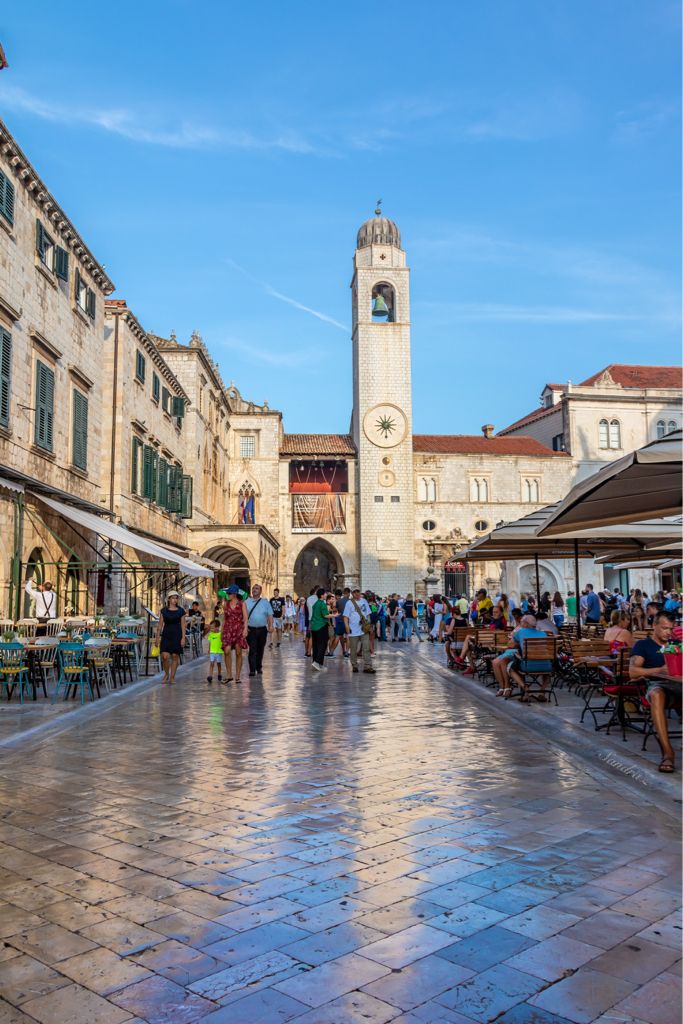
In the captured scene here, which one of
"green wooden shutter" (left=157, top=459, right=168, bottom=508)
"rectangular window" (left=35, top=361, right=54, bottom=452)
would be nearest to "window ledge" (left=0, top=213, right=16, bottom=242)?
"rectangular window" (left=35, top=361, right=54, bottom=452)

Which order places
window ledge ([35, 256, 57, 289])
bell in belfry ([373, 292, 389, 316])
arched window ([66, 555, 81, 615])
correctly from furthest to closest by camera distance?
1. bell in belfry ([373, 292, 389, 316])
2. arched window ([66, 555, 81, 615])
3. window ledge ([35, 256, 57, 289])

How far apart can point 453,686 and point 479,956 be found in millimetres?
10388

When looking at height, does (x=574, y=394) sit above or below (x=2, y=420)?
above

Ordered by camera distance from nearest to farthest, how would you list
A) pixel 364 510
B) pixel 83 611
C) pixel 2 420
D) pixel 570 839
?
pixel 570 839, pixel 2 420, pixel 83 611, pixel 364 510

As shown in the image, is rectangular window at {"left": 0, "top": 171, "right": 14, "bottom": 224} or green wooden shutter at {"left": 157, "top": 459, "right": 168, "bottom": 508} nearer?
rectangular window at {"left": 0, "top": 171, "right": 14, "bottom": 224}

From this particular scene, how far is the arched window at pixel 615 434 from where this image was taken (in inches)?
1963

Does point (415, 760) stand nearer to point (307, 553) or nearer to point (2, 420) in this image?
point (2, 420)

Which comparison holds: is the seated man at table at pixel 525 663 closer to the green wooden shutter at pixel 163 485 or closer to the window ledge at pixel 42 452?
the window ledge at pixel 42 452

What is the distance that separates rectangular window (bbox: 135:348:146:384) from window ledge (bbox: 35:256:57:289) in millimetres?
6419

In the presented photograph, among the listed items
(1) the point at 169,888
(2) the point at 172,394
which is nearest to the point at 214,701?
(1) the point at 169,888

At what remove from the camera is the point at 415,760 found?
7.09 metres

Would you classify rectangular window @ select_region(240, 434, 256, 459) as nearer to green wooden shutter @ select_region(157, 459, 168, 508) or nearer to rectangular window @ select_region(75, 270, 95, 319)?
green wooden shutter @ select_region(157, 459, 168, 508)

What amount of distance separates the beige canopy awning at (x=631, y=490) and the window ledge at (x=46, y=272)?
1198cm

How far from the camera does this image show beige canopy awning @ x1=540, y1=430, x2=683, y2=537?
5855 mm
